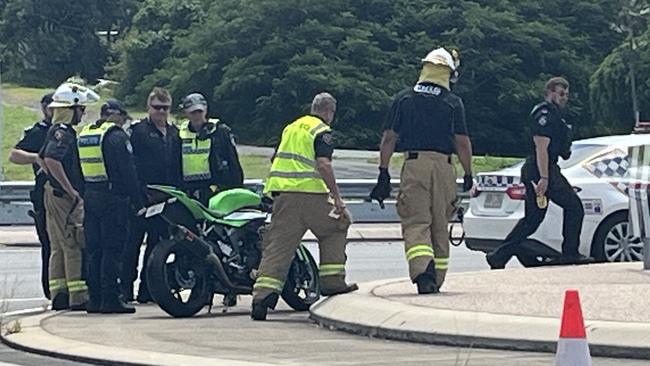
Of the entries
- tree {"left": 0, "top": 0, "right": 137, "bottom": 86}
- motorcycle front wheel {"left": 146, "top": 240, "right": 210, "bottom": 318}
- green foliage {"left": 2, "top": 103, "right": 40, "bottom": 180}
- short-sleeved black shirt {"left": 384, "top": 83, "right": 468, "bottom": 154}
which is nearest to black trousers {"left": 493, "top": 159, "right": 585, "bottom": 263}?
short-sleeved black shirt {"left": 384, "top": 83, "right": 468, "bottom": 154}

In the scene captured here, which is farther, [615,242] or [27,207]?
[27,207]

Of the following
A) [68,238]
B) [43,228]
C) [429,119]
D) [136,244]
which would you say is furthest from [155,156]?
[429,119]

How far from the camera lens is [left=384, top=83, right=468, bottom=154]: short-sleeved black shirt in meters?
12.0

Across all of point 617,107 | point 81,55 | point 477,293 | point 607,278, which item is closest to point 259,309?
point 477,293

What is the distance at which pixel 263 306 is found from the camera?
11883 mm

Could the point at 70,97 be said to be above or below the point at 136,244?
above

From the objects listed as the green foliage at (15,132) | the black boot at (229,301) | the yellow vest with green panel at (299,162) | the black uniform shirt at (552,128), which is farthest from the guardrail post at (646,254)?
the green foliage at (15,132)

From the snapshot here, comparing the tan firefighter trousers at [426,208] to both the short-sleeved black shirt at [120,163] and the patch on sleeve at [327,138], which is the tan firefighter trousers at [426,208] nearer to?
the patch on sleeve at [327,138]

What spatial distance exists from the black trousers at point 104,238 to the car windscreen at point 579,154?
5.09 metres

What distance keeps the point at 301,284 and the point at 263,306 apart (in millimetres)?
947

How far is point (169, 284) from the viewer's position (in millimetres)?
12297

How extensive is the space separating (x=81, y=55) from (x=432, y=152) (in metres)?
67.7

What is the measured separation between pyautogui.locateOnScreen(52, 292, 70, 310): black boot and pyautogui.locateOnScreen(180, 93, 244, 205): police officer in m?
1.44

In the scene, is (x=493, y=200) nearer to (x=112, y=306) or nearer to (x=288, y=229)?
(x=288, y=229)
